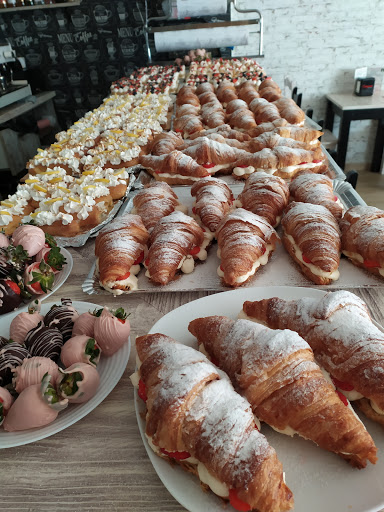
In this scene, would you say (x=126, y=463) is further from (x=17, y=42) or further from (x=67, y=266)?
(x=17, y=42)

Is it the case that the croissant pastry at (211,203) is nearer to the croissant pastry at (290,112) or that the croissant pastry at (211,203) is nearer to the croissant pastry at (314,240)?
the croissant pastry at (314,240)

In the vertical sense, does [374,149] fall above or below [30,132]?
below

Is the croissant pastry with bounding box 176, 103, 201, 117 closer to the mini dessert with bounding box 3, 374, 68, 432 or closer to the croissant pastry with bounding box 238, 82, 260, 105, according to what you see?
the croissant pastry with bounding box 238, 82, 260, 105

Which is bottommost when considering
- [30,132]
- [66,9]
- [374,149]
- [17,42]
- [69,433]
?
[374,149]

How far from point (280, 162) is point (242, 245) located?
2.48 feet

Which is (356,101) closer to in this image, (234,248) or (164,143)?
(164,143)

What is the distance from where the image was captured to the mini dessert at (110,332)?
0.83 metres

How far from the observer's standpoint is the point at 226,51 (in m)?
3.84

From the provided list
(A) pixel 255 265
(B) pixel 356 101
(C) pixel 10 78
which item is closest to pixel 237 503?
(A) pixel 255 265

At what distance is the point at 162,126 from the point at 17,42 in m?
3.77

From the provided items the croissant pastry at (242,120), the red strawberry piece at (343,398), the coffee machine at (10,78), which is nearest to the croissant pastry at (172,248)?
the red strawberry piece at (343,398)

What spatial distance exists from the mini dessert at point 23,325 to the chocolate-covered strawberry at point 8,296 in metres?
0.14

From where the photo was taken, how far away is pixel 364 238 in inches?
43.2

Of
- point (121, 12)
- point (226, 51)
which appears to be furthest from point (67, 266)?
point (121, 12)
